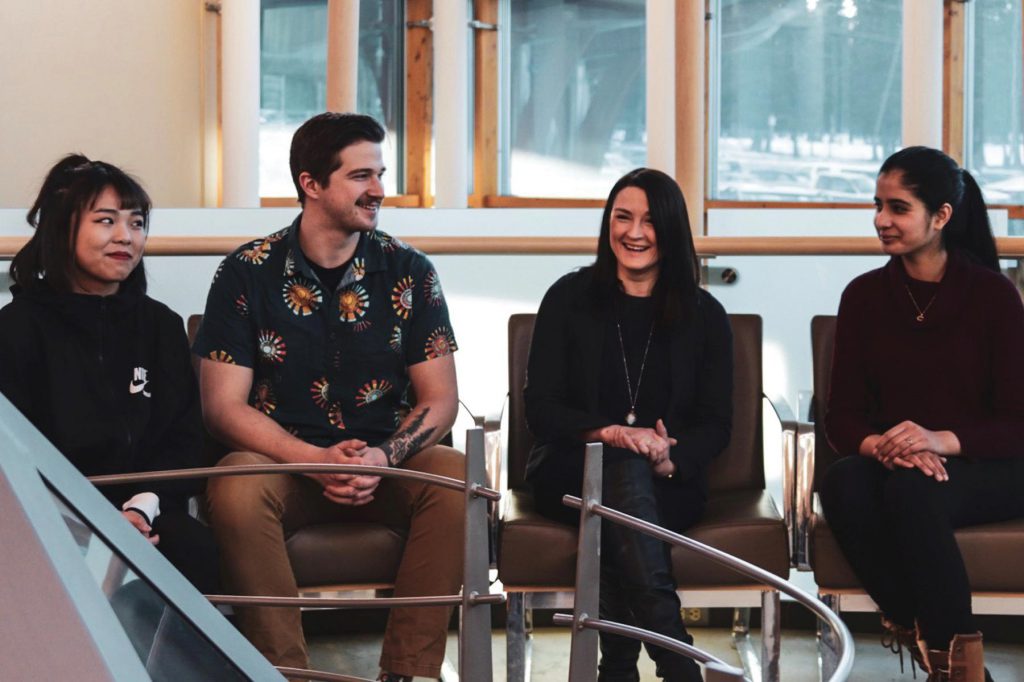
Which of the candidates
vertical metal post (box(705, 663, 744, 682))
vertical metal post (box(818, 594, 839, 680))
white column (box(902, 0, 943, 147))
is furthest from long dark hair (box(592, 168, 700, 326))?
white column (box(902, 0, 943, 147))

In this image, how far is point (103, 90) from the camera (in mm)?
7035

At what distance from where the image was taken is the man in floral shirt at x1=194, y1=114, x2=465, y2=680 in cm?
249

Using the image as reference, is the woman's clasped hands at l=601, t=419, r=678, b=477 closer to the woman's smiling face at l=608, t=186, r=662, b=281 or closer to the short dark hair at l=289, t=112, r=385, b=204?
the woman's smiling face at l=608, t=186, r=662, b=281

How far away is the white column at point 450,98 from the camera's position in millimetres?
6543

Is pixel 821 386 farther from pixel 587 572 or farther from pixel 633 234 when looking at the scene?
pixel 587 572

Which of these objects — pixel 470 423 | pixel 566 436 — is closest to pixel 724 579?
pixel 566 436

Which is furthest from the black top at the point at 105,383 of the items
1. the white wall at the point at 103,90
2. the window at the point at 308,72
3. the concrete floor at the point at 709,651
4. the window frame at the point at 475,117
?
the window at the point at 308,72

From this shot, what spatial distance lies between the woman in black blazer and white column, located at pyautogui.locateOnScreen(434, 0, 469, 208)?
396 cm

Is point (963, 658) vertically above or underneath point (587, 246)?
underneath

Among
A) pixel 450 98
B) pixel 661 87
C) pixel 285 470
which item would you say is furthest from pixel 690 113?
pixel 285 470

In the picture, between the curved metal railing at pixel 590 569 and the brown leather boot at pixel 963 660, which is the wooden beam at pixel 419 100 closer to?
the brown leather boot at pixel 963 660

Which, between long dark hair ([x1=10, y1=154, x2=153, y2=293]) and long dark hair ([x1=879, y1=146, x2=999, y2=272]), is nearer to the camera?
long dark hair ([x1=10, y1=154, x2=153, y2=293])

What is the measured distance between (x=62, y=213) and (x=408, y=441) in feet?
2.49

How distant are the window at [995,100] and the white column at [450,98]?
3.04 meters
